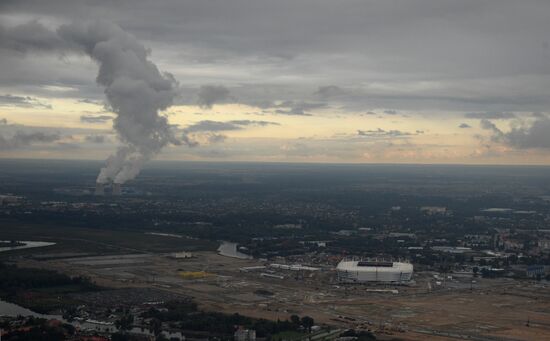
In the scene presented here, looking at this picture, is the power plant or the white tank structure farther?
the power plant

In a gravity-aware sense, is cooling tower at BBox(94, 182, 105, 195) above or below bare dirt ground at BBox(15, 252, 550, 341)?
above

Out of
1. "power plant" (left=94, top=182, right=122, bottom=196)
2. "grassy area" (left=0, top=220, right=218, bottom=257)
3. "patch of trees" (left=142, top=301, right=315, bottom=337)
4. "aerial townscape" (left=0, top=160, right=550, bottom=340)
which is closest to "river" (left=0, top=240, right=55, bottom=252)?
"aerial townscape" (left=0, top=160, right=550, bottom=340)

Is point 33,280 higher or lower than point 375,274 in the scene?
lower

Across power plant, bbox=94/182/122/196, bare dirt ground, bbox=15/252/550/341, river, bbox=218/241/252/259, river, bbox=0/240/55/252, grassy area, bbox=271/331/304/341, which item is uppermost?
power plant, bbox=94/182/122/196

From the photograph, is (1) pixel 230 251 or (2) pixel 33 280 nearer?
(2) pixel 33 280

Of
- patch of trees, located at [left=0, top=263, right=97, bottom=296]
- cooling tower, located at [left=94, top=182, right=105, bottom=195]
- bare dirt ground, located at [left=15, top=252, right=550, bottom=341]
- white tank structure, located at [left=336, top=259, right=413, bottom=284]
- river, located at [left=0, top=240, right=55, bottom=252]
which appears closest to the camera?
bare dirt ground, located at [left=15, top=252, right=550, bottom=341]

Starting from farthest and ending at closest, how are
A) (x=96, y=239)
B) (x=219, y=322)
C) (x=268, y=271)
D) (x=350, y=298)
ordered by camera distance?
(x=96, y=239) < (x=268, y=271) < (x=350, y=298) < (x=219, y=322)

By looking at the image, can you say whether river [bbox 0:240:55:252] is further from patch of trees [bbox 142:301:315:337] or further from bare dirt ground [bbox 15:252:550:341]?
patch of trees [bbox 142:301:315:337]

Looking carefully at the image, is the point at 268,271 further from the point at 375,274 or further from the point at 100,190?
the point at 100,190

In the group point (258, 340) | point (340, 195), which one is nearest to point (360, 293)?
point (258, 340)

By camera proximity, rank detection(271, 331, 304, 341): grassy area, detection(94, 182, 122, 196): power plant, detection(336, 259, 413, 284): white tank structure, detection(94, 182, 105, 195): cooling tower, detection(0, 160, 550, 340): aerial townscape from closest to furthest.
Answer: detection(271, 331, 304, 341): grassy area, detection(0, 160, 550, 340): aerial townscape, detection(336, 259, 413, 284): white tank structure, detection(94, 182, 122, 196): power plant, detection(94, 182, 105, 195): cooling tower

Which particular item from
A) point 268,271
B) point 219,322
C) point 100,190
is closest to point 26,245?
point 268,271
